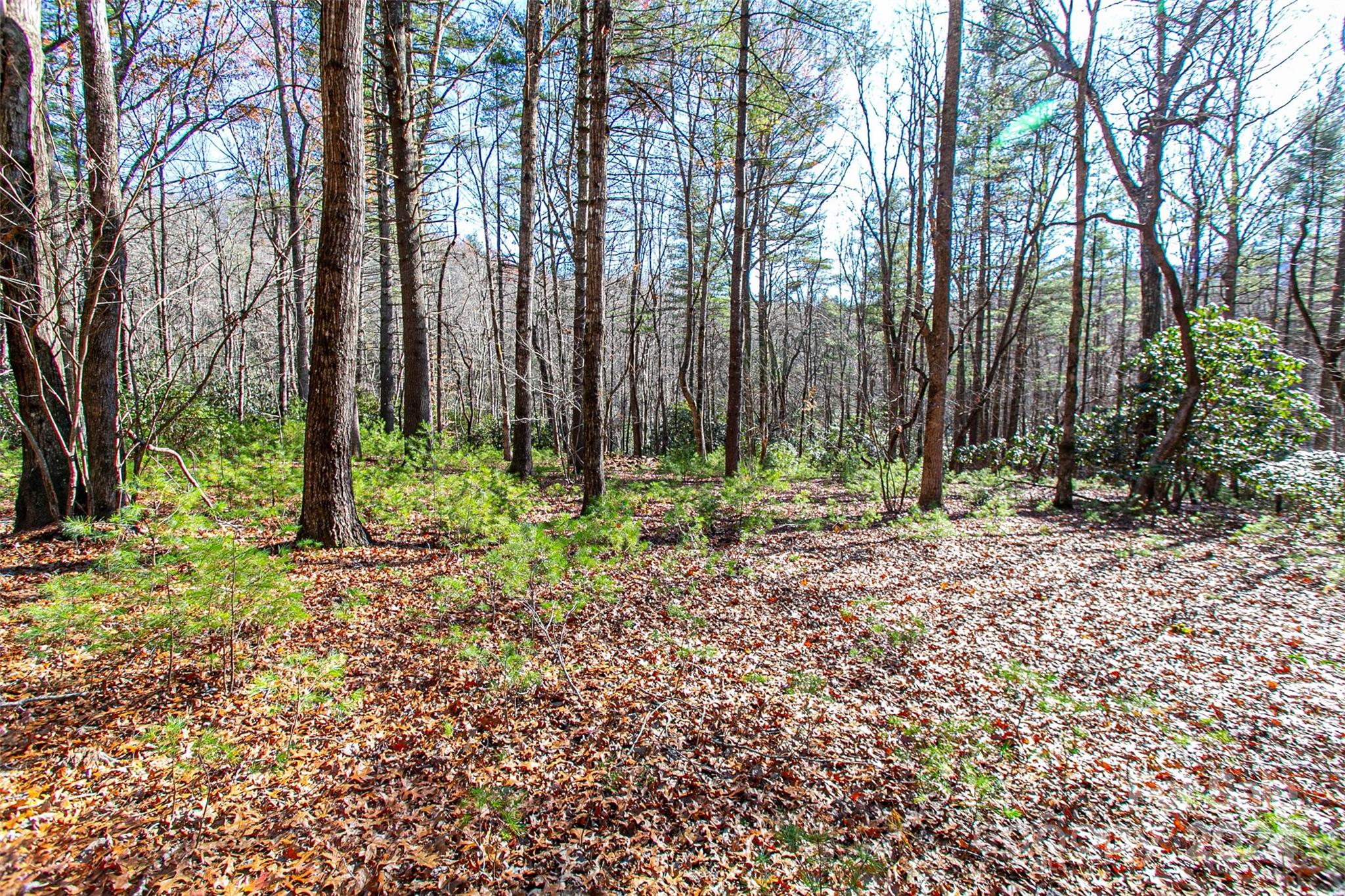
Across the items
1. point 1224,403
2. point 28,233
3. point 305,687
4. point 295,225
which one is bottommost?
point 305,687

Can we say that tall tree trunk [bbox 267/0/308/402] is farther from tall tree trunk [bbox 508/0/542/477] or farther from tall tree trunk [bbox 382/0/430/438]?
tall tree trunk [bbox 508/0/542/477]

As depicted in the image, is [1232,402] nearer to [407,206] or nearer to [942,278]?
[942,278]

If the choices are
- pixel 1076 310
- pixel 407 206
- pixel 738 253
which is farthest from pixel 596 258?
pixel 1076 310

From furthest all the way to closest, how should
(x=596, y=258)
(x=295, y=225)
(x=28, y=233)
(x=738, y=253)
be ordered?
(x=295, y=225) < (x=738, y=253) < (x=596, y=258) < (x=28, y=233)

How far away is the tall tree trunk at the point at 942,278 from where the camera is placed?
301 inches

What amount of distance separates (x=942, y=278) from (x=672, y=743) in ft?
24.4

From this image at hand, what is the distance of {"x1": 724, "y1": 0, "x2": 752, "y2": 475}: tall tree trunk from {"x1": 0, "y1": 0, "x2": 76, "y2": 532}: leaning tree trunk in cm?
814

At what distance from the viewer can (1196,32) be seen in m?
8.76

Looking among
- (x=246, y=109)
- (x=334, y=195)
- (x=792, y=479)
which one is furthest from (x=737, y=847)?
(x=792, y=479)

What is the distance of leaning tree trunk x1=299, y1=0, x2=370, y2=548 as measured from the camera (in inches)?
187

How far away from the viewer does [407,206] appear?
911 cm

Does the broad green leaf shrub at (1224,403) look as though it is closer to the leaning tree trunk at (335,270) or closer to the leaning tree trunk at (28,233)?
the leaning tree trunk at (335,270)

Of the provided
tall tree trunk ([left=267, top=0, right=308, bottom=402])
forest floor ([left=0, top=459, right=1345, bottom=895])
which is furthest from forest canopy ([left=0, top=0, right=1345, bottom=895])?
tall tree trunk ([left=267, top=0, right=308, bottom=402])

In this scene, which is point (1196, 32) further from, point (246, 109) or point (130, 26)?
point (130, 26)
